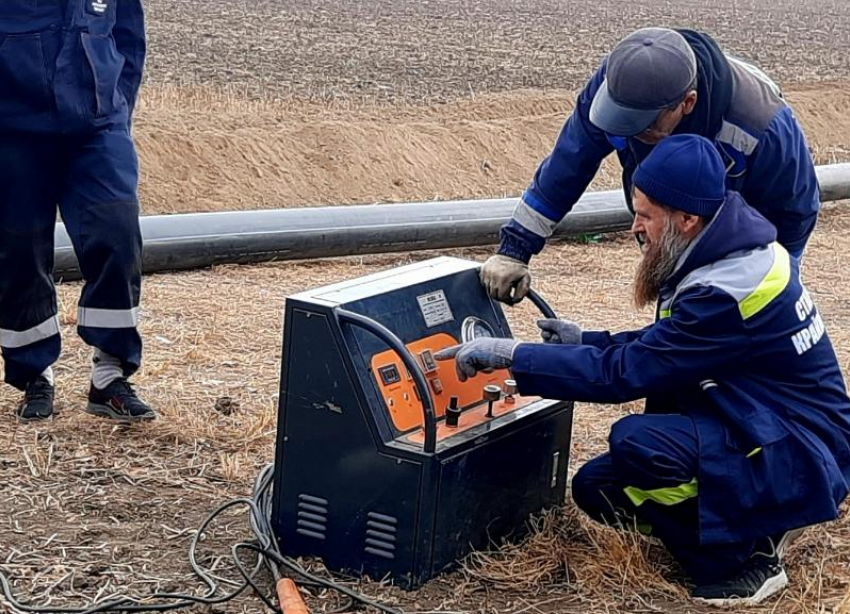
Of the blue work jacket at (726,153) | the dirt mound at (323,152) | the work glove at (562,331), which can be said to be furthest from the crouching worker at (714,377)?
the dirt mound at (323,152)

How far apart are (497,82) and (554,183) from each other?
15606 millimetres

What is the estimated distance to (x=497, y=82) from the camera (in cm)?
1991

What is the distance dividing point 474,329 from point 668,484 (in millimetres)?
869

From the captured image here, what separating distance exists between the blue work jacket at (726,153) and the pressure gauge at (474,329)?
32 centimetres

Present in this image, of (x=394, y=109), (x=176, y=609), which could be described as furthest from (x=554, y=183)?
(x=394, y=109)

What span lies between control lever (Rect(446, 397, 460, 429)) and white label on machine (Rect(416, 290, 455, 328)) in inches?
11.7

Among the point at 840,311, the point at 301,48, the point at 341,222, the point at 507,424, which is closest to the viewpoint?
the point at 507,424

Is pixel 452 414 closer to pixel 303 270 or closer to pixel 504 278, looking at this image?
pixel 504 278

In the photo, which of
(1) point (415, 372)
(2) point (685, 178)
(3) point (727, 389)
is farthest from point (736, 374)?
(1) point (415, 372)

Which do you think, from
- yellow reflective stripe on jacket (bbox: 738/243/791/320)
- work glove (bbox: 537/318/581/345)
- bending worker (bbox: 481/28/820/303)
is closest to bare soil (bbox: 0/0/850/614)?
work glove (bbox: 537/318/581/345)

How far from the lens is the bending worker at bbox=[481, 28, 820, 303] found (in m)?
4.02

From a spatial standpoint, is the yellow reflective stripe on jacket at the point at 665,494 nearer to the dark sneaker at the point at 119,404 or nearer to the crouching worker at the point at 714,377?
the crouching worker at the point at 714,377

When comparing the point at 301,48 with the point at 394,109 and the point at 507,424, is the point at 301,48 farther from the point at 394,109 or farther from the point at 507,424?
the point at 507,424

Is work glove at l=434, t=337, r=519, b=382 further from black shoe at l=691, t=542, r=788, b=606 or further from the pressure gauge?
black shoe at l=691, t=542, r=788, b=606
